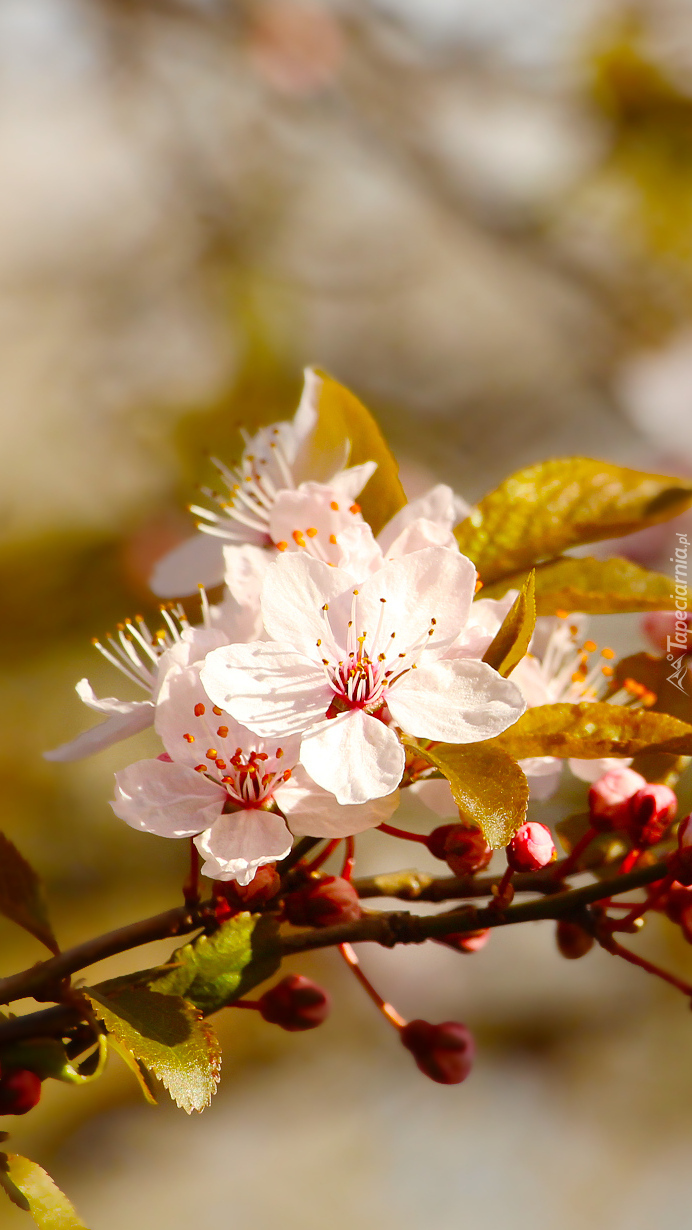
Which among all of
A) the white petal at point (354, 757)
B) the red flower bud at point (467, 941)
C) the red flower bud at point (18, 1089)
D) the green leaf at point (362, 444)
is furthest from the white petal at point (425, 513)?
the red flower bud at point (18, 1089)

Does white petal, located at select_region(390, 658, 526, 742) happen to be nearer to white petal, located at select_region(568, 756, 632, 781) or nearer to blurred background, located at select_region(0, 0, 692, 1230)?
white petal, located at select_region(568, 756, 632, 781)

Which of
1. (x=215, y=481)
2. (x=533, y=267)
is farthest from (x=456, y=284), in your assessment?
(x=215, y=481)

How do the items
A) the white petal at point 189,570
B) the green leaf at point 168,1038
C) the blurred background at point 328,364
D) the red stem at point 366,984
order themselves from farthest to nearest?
the blurred background at point 328,364 → the white petal at point 189,570 → the red stem at point 366,984 → the green leaf at point 168,1038

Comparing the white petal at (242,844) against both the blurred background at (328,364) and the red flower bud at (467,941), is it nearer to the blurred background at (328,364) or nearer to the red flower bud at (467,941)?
the red flower bud at (467,941)

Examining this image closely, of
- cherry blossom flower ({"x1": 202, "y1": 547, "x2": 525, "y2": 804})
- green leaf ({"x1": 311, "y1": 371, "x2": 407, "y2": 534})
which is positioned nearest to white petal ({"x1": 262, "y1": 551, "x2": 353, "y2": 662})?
cherry blossom flower ({"x1": 202, "y1": 547, "x2": 525, "y2": 804})

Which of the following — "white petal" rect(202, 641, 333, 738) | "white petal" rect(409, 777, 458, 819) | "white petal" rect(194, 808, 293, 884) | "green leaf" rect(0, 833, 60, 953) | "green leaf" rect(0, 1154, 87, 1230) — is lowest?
"green leaf" rect(0, 1154, 87, 1230)

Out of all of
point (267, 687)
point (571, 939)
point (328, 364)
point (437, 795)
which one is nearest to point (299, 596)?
point (267, 687)

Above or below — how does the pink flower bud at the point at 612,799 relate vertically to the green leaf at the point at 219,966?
above
